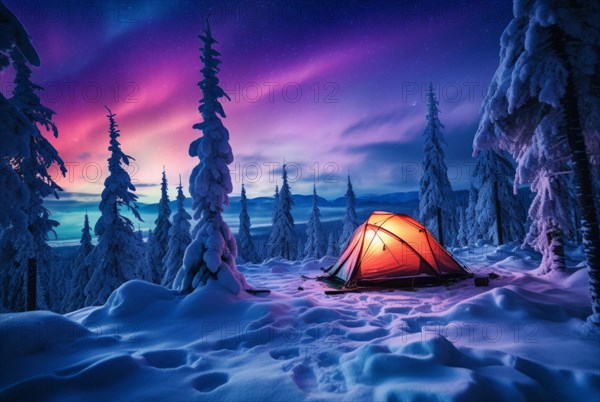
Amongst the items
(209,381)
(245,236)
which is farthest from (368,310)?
(245,236)

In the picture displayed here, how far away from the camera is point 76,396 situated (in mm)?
3428

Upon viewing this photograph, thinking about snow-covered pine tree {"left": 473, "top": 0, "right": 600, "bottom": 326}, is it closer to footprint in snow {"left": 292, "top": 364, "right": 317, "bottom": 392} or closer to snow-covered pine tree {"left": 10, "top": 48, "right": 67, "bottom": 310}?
footprint in snow {"left": 292, "top": 364, "right": 317, "bottom": 392}

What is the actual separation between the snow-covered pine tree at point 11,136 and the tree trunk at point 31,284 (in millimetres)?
12547

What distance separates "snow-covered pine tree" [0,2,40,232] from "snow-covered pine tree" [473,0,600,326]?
8.55 m

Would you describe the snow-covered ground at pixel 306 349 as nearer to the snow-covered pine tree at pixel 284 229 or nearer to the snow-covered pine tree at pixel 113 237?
the snow-covered pine tree at pixel 113 237

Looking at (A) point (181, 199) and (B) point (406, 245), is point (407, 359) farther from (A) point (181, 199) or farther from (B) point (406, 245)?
(A) point (181, 199)

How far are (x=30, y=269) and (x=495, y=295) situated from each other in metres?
19.2

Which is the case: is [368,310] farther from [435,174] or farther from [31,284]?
[435,174]

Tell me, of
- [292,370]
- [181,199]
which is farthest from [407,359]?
[181,199]

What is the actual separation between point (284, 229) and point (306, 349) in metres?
32.2

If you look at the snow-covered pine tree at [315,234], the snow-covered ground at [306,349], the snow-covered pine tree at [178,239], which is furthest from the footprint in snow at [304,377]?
the snow-covered pine tree at [315,234]

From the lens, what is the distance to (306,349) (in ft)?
15.8

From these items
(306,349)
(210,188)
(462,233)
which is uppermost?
(210,188)

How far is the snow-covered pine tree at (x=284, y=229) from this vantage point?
1448 inches
